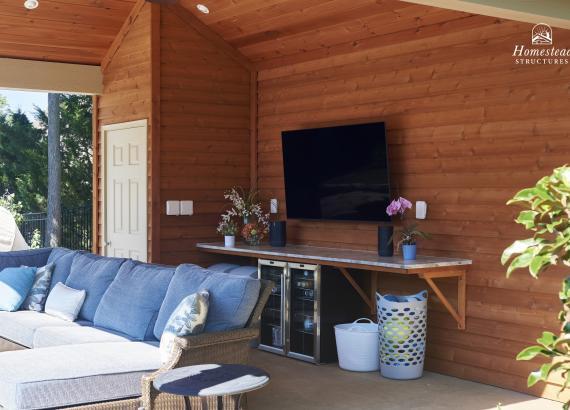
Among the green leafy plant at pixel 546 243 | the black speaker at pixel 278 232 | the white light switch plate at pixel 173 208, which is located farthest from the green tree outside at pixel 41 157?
the green leafy plant at pixel 546 243

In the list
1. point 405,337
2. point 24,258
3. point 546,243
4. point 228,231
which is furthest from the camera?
point 228,231

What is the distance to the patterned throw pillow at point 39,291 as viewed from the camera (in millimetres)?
6617

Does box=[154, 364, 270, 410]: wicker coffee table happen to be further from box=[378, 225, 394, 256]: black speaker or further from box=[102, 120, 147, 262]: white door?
box=[102, 120, 147, 262]: white door

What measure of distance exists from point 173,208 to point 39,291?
5.14 feet

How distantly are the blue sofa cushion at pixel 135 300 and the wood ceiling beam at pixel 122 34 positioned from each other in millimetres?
3003

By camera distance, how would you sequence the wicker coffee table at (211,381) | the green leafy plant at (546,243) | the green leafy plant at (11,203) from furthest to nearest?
1. the green leafy plant at (11,203)
2. the wicker coffee table at (211,381)
3. the green leafy plant at (546,243)

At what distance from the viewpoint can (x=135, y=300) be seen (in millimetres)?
5520

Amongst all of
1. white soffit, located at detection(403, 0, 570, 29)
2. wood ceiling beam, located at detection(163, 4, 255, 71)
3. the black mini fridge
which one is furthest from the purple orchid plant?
wood ceiling beam, located at detection(163, 4, 255, 71)

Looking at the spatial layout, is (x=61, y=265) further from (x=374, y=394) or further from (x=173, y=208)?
(x=374, y=394)

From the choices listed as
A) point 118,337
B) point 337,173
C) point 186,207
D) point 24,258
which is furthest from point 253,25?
point 118,337

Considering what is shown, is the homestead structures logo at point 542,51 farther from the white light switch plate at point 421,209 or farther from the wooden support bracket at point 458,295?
the wooden support bracket at point 458,295

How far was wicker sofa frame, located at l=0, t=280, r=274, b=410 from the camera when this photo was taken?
171 inches

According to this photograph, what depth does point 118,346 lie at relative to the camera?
502cm

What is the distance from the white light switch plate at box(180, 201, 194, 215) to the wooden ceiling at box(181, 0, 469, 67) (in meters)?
1.52
